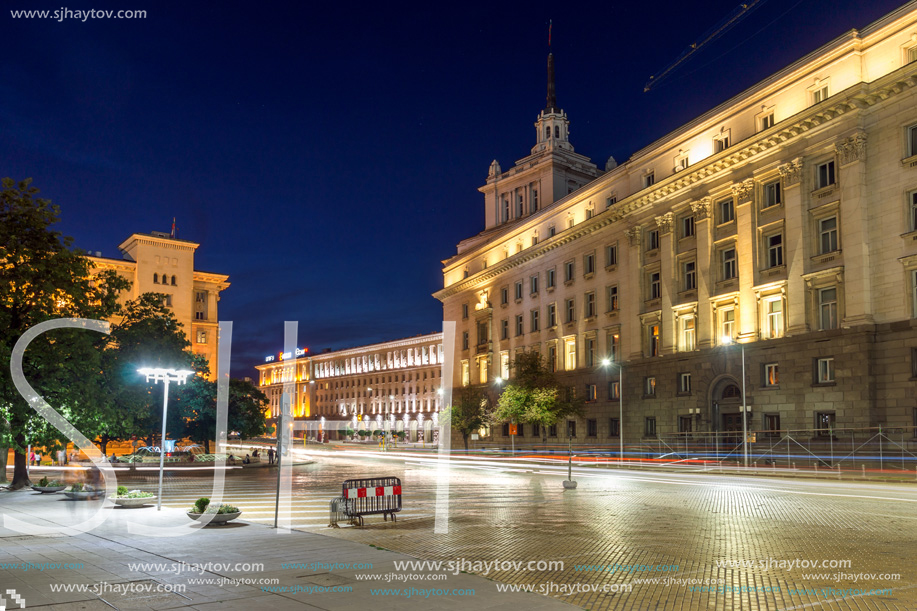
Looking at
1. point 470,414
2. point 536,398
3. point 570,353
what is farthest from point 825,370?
point 470,414

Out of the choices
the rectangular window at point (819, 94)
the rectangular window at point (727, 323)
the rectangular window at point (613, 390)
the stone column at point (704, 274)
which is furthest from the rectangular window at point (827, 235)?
the rectangular window at point (613, 390)

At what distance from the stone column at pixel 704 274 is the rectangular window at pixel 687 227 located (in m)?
1.39

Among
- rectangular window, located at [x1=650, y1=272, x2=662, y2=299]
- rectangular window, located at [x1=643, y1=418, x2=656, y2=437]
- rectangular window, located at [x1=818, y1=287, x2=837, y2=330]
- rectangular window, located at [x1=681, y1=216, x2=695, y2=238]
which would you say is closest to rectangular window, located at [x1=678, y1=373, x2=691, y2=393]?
rectangular window, located at [x1=643, y1=418, x2=656, y2=437]

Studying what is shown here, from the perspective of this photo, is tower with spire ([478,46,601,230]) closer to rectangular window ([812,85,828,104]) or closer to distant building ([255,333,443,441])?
rectangular window ([812,85,828,104])

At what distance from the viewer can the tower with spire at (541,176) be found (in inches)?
3381

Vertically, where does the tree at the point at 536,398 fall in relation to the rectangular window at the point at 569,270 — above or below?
below

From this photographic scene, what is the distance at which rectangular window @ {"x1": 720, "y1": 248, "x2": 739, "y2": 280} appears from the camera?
4806 centimetres

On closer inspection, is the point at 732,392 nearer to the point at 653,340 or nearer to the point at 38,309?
the point at 653,340

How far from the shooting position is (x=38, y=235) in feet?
91.4

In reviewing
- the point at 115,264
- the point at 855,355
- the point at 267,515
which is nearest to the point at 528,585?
the point at 267,515

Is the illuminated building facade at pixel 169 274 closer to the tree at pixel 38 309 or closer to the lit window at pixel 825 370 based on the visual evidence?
the tree at pixel 38 309

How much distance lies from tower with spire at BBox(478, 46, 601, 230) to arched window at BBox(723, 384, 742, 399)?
1548 inches

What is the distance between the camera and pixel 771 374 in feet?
145

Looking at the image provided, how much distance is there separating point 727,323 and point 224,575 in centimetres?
4282
